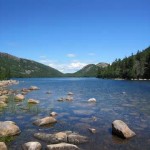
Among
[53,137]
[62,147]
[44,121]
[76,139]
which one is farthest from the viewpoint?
[44,121]

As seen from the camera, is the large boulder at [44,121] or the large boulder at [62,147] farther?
the large boulder at [44,121]

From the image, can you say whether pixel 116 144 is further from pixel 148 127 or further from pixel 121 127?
pixel 148 127

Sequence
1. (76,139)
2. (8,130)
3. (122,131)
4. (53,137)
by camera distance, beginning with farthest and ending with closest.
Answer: (8,130) < (122,131) < (53,137) < (76,139)

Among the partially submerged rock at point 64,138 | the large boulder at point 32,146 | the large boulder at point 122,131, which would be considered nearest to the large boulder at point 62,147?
the large boulder at point 32,146

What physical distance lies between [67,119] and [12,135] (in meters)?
8.58

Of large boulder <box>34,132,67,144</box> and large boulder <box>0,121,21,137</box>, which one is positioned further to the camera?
large boulder <box>0,121,21,137</box>

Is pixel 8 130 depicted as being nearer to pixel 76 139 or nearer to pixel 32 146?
pixel 32 146

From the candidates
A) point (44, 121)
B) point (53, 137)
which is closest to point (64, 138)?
point (53, 137)

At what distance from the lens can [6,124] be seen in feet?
73.0

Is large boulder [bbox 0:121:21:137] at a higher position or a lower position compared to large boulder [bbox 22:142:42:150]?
higher

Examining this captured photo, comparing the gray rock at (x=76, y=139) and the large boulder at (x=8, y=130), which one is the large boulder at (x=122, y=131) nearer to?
the gray rock at (x=76, y=139)

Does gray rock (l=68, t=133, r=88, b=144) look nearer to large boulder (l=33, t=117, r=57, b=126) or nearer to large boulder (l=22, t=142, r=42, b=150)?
large boulder (l=22, t=142, r=42, b=150)

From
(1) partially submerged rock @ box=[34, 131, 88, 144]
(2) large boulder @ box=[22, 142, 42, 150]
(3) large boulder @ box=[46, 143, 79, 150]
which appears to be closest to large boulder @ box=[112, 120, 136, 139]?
(1) partially submerged rock @ box=[34, 131, 88, 144]

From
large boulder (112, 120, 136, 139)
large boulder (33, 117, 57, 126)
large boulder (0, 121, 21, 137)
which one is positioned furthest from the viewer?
large boulder (33, 117, 57, 126)
